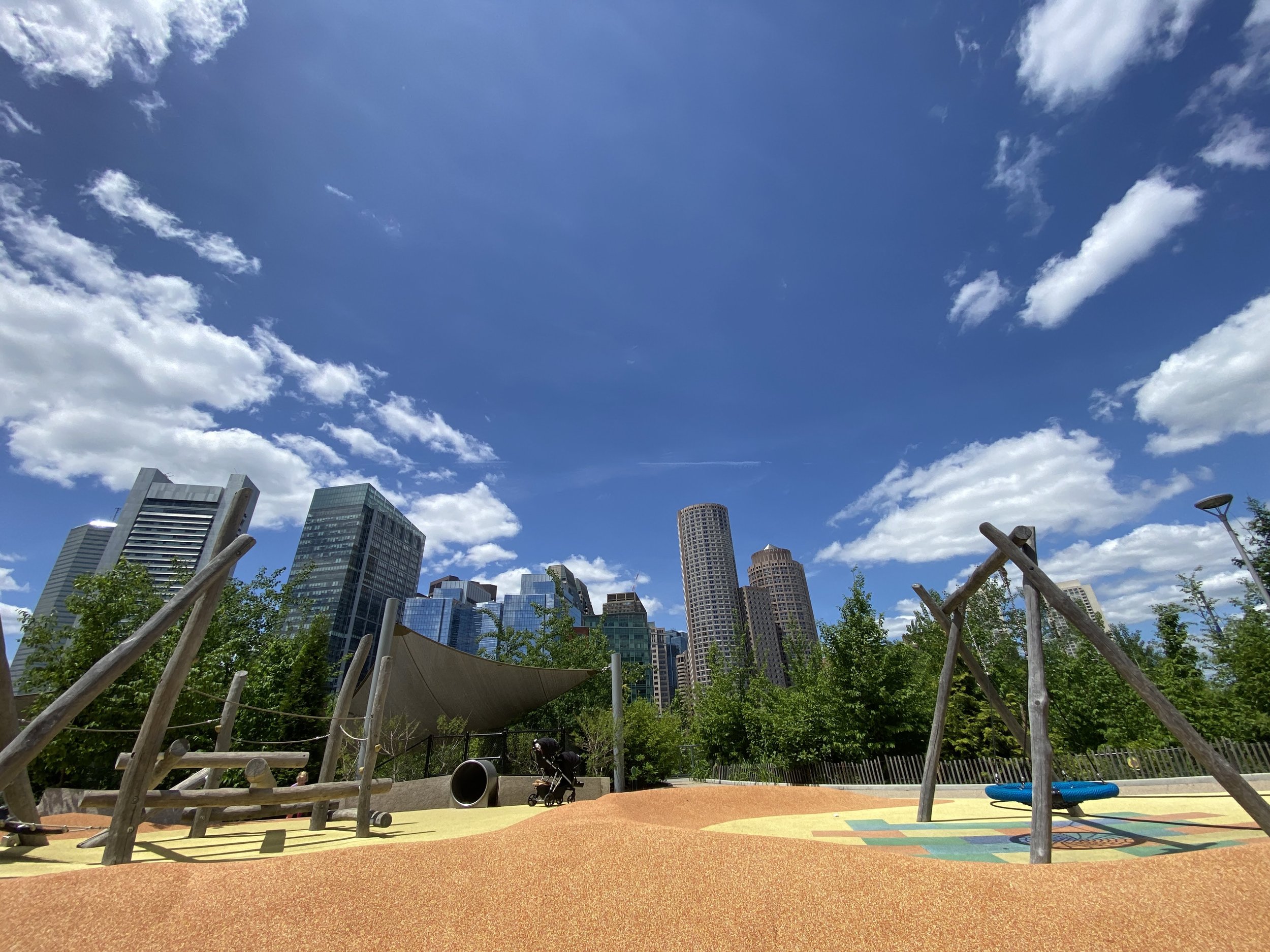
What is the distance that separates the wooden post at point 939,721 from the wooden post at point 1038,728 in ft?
5.01

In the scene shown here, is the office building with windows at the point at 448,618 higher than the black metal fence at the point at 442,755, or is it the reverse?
the office building with windows at the point at 448,618

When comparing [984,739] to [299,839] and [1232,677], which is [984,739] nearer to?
[1232,677]

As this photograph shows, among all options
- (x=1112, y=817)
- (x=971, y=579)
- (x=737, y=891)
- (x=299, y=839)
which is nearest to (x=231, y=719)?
(x=299, y=839)

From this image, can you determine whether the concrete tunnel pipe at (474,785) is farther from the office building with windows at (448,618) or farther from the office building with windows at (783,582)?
the office building with windows at (448,618)

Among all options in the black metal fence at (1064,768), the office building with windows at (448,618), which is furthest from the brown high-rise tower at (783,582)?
the black metal fence at (1064,768)

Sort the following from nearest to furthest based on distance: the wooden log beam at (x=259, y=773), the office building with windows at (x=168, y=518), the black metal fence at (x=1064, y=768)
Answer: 1. the wooden log beam at (x=259, y=773)
2. the black metal fence at (x=1064, y=768)
3. the office building with windows at (x=168, y=518)

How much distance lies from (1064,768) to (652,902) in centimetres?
1306

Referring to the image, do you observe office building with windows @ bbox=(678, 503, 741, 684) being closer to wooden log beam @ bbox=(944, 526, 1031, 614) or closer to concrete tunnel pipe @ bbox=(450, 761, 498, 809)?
concrete tunnel pipe @ bbox=(450, 761, 498, 809)

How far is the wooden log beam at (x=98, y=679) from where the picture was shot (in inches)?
183

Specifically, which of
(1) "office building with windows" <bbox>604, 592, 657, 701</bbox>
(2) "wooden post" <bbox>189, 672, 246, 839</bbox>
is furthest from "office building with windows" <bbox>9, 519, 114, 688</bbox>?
(2) "wooden post" <bbox>189, 672, 246, 839</bbox>

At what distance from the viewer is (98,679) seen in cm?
515

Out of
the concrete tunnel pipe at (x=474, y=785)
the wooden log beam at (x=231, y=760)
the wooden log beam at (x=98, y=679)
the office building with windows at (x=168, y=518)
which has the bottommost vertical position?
the concrete tunnel pipe at (x=474, y=785)

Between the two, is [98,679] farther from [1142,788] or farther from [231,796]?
[1142,788]

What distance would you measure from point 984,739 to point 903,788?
17.6ft
